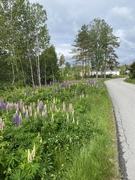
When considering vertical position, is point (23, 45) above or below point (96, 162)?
above

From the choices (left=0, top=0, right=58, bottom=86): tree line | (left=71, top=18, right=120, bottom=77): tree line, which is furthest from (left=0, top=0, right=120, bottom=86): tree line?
(left=71, top=18, right=120, bottom=77): tree line

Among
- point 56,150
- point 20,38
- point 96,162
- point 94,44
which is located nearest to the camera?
point 96,162

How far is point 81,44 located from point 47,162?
51.3 m

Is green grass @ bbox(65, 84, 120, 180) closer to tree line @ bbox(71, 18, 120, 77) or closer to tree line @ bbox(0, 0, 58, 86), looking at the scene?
tree line @ bbox(0, 0, 58, 86)

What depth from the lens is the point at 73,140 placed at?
4.16 metres

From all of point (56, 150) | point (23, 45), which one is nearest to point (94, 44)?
point (23, 45)

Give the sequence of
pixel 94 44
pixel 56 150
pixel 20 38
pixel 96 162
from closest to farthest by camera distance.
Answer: pixel 96 162, pixel 56 150, pixel 20 38, pixel 94 44

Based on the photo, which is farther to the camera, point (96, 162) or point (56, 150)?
point (56, 150)

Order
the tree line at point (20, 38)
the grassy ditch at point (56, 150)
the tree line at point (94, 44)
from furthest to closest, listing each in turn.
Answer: the tree line at point (94, 44), the tree line at point (20, 38), the grassy ditch at point (56, 150)

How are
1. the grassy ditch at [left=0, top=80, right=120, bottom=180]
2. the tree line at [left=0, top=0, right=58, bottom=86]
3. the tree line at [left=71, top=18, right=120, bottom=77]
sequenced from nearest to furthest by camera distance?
the grassy ditch at [left=0, top=80, right=120, bottom=180] < the tree line at [left=0, top=0, right=58, bottom=86] < the tree line at [left=71, top=18, right=120, bottom=77]

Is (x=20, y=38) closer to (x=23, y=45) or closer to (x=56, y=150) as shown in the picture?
(x=23, y=45)

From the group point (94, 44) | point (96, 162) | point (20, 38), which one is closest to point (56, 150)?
point (96, 162)

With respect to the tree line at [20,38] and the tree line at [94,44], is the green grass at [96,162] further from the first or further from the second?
the tree line at [94,44]

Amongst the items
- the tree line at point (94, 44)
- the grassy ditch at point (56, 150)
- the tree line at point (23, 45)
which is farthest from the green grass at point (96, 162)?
the tree line at point (94, 44)
